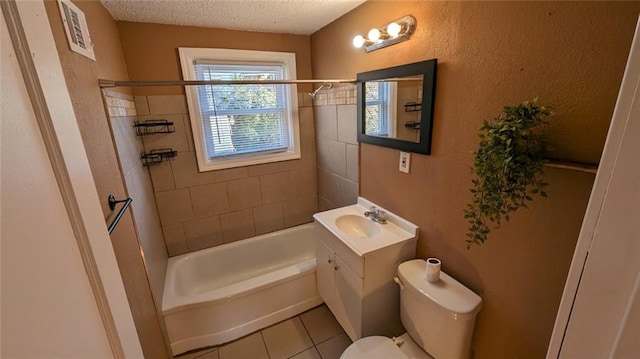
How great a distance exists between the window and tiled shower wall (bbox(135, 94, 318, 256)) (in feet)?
3.07

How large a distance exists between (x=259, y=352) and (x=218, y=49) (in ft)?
7.82

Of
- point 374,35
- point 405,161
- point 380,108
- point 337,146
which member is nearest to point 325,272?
point 405,161

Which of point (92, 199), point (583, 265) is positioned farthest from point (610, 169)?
point (92, 199)

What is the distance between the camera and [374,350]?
Answer: 4.29 feet

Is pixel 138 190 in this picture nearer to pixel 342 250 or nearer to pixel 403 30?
pixel 342 250

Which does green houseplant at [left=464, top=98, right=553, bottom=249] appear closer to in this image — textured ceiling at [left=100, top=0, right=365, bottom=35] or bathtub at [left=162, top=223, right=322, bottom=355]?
textured ceiling at [left=100, top=0, right=365, bottom=35]

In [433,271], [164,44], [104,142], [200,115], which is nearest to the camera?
[104,142]

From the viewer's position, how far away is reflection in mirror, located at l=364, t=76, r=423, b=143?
4.85 ft

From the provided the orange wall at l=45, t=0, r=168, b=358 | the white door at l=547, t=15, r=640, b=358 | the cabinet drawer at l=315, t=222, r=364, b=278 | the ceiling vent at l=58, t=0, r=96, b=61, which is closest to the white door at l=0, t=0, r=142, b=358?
the orange wall at l=45, t=0, r=168, b=358

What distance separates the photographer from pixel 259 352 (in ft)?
5.91

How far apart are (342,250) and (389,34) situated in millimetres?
1311

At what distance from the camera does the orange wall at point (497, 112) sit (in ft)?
2.69

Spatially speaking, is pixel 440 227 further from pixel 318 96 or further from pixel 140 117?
pixel 140 117

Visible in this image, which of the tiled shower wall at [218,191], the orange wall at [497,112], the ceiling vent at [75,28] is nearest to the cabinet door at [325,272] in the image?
the orange wall at [497,112]
